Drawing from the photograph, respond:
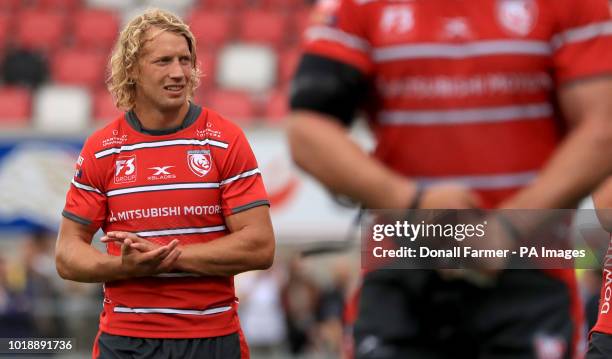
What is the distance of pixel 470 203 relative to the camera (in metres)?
3.23

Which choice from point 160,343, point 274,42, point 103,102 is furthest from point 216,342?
point 274,42

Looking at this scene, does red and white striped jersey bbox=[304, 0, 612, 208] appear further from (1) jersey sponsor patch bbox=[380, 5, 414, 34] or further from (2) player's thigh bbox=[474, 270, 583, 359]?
(2) player's thigh bbox=[474, 270, 583, 359]

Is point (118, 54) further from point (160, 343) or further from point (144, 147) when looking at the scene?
point (160, 343)

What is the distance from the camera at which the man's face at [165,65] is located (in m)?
4.31

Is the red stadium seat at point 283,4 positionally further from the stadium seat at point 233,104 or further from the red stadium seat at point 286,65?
the stadium seat at point 233,104

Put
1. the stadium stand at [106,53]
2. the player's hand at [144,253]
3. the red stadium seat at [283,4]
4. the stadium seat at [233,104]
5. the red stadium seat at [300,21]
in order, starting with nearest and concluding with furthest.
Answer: the player's hand at [144,253] → the stadium seat at [233,104] → the stadium stand at [106,53] → the red stadium seat at [300,21] → the red stadium seat at [283,4]

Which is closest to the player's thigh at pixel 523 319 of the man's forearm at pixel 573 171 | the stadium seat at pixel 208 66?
the man's forearm at pixel 573 171

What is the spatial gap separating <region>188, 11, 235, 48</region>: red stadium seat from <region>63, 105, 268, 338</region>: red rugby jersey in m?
15.0

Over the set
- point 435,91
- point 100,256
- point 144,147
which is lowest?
point 100,256

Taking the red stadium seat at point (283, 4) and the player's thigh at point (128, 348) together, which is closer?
the player's thigh at point (128, 348)

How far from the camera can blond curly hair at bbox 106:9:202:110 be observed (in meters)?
4.34

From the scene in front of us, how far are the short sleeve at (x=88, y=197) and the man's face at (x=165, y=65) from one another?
31cm

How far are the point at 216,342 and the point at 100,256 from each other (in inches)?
18.8

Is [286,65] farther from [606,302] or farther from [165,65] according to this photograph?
[165,65]
